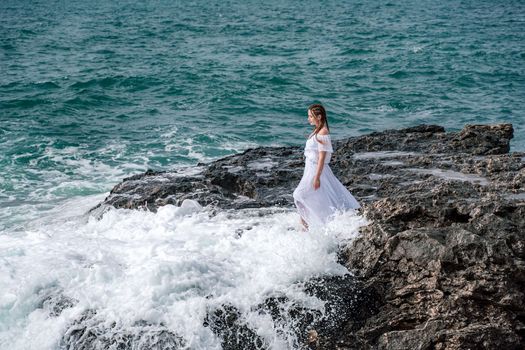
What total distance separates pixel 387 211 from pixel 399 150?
162 inches

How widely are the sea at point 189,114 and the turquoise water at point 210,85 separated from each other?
0.33ft

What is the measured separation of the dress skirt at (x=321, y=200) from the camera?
352 inches

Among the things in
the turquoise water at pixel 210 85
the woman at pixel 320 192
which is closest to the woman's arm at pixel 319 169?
the woman at pixel 320 192

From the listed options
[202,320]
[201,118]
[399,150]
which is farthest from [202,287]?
[201,118]

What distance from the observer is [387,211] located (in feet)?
27.6

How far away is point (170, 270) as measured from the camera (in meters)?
7.69

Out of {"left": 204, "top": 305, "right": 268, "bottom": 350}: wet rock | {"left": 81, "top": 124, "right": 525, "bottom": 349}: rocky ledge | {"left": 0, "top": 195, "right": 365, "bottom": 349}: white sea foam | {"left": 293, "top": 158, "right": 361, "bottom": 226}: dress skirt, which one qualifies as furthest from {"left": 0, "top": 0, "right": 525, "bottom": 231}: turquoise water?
{"left": 81, "top": 124, "right": 525, "bottom": 349}: rocky ledge

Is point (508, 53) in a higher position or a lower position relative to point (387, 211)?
lower

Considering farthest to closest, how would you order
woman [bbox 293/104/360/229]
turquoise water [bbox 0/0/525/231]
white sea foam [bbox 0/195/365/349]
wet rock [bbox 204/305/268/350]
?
1. turquoise water [bbox 0/0/525/231]
2. woman [bbox 293/104/360/229]
3. white sea foam [bbox 0/195/365/349]
4. wet rock [bbox 204/305/268/350]

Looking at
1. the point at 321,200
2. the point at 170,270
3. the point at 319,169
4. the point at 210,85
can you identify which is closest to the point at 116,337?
the point at 170,270

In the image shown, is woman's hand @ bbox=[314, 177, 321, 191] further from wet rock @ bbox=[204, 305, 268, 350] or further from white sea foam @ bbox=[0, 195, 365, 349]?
wet rock @ bbox=[204, 305, 268, 350]

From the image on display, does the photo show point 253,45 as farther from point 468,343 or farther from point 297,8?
point 468,343

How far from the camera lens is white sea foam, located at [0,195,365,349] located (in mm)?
7059

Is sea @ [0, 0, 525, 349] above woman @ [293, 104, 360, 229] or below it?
below
